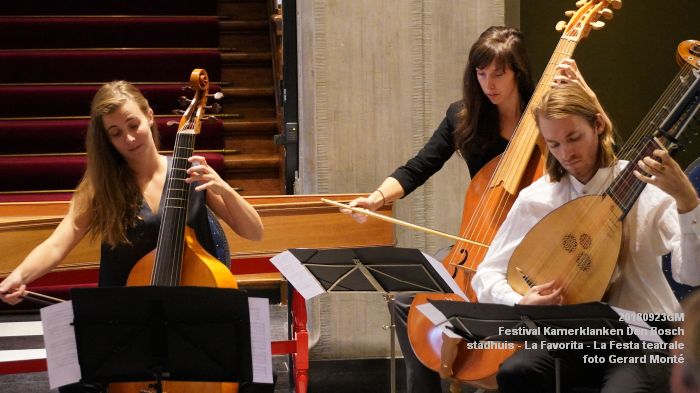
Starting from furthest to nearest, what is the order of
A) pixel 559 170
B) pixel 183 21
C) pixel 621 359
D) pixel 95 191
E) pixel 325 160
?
pixel 183 21, pixel 325 160, pixel 95 191, pixel 559 170, pixel 621 359

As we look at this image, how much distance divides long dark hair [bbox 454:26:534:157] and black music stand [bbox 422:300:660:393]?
118cm

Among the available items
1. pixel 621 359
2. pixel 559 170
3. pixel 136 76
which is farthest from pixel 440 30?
pixel 136 76

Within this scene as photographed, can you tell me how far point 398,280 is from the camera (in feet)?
9.44

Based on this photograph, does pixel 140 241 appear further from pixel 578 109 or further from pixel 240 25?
pixel 240 25

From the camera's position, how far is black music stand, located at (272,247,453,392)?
2824 mm

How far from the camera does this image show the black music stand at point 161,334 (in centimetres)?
253

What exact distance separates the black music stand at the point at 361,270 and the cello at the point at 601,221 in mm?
322

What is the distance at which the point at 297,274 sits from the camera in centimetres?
292

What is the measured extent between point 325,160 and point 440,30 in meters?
0.77

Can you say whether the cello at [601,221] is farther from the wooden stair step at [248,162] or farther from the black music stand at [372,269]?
the wooden stair step at [248,162]

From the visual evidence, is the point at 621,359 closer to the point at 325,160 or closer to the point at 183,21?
the point at 325,160

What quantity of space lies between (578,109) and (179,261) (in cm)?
123

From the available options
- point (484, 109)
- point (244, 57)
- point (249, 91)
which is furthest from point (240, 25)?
point (484, 109)

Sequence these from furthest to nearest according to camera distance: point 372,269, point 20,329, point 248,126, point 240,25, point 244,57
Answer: point 240,25, point 244,57, point 248,126, point 20,329, point 372,269
